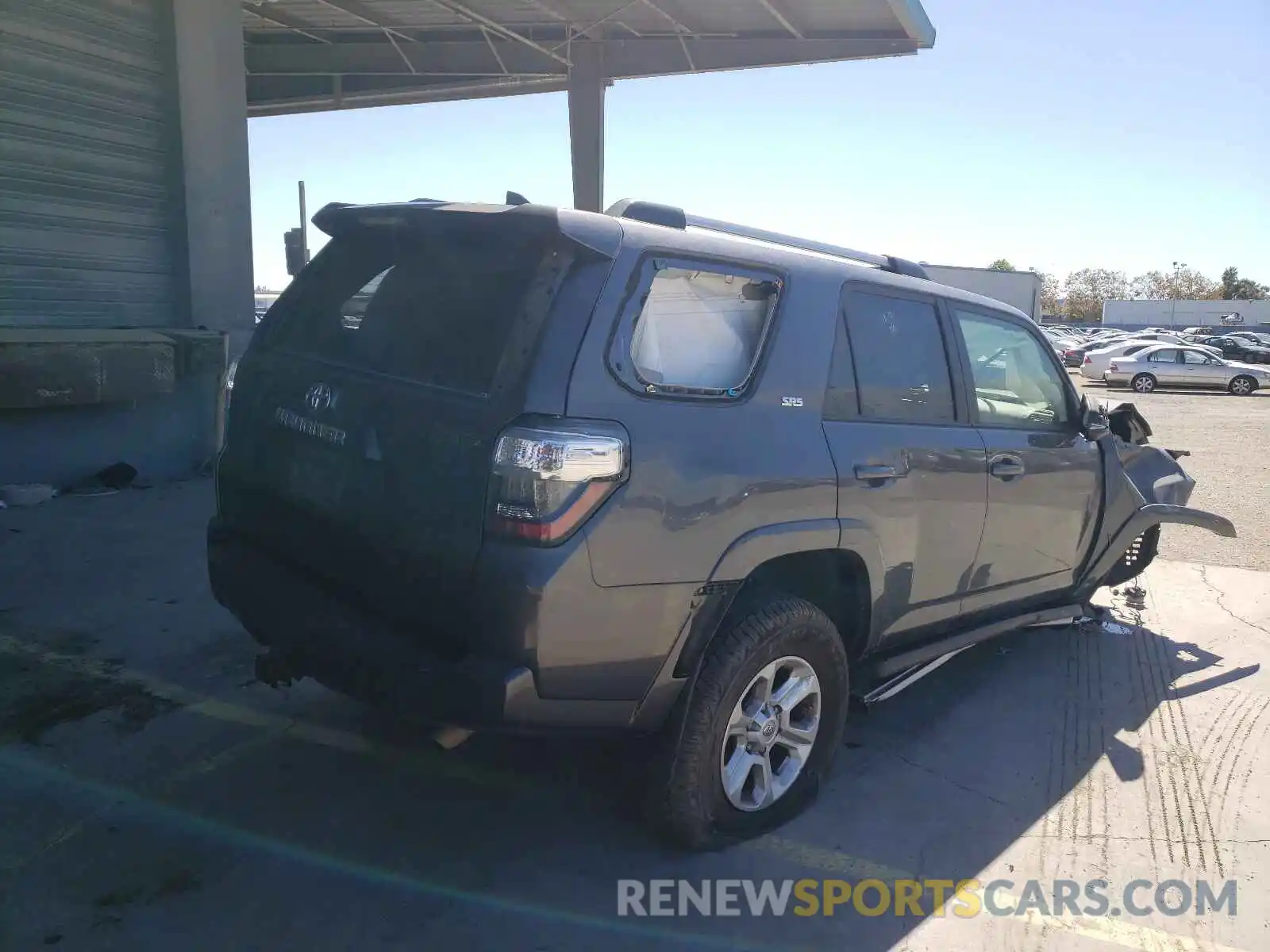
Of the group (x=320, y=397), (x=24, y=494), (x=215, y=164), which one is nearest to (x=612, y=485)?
(x=320, y=397)

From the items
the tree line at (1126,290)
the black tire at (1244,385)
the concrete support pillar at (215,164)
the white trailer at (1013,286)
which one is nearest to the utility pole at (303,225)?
the concrete support pillar at (215,164)

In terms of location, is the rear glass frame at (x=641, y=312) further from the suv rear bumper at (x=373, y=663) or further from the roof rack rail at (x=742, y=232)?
the suv rear bumper at (x=373, y=663)

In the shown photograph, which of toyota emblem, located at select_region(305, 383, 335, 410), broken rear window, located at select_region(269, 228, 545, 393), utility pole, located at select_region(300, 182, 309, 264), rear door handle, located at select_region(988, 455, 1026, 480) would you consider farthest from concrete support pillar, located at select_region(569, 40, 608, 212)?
toyota emblem, located at select_region(305, 383, 335, 410)

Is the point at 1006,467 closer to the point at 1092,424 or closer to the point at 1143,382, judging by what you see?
the point at 1092,424

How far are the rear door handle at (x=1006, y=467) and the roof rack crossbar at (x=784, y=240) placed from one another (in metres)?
0.97

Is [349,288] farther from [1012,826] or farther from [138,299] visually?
[138,299]

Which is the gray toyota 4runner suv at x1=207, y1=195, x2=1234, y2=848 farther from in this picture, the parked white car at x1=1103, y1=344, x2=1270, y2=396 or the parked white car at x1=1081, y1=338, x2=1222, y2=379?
the parked white car at x1=1081, y1=338, x2=1222, y2=379

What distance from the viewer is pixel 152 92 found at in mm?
8492

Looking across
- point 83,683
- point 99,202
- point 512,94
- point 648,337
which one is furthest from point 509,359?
point 512,94

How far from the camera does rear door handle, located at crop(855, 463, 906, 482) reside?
346 centimetres

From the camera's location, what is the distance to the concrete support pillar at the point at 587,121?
48.9ft

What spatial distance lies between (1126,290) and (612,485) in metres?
128

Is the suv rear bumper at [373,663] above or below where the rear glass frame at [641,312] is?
below

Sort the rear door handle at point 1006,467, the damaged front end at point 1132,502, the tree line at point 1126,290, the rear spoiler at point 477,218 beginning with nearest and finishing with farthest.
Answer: the rear spoiler at point 477,218, the rear door handle at point 1006,467, the damaged front end at point 1132,502, the tree line at point 1126,290
